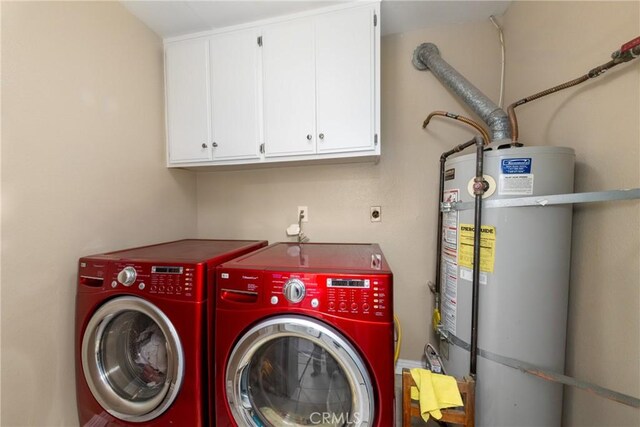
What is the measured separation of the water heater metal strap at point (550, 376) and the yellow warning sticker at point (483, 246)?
1.21ft

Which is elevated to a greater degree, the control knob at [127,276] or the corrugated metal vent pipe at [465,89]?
the corrugated metal vent pipe at [465,89]

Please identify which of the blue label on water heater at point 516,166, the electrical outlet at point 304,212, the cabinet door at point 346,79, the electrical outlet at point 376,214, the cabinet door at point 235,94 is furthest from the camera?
the electrical outlet at point 304,212

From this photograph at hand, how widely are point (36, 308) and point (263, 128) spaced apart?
137cm

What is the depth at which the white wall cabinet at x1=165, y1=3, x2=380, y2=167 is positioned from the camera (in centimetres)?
138

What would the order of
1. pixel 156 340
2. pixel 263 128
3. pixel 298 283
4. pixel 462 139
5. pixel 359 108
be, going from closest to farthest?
pixel 298 283, pixel 156 340, pixel 359 108, pixel 263 128, pixel 462 139

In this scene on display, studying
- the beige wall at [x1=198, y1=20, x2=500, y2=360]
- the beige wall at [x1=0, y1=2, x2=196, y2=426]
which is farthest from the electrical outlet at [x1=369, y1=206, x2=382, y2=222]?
the beige wall at [x1=0, y1=2, x2=196, y2=426]

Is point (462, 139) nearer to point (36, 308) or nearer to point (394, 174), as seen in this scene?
point (394, 174)

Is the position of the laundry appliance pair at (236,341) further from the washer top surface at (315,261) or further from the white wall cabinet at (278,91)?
the white wall cabinet at (278,91)

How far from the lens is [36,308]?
3.44 feet

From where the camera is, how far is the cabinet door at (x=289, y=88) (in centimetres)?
144

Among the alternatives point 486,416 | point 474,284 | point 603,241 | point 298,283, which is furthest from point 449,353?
point 298,283

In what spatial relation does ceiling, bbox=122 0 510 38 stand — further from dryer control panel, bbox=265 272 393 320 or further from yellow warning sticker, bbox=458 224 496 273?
dryer control panel, bbox=265 272 393 320

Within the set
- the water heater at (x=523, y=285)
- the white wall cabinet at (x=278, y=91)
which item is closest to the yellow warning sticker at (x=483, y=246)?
the water heater at (x=523, y=285)

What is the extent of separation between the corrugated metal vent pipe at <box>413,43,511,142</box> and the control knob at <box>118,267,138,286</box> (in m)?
1.85
